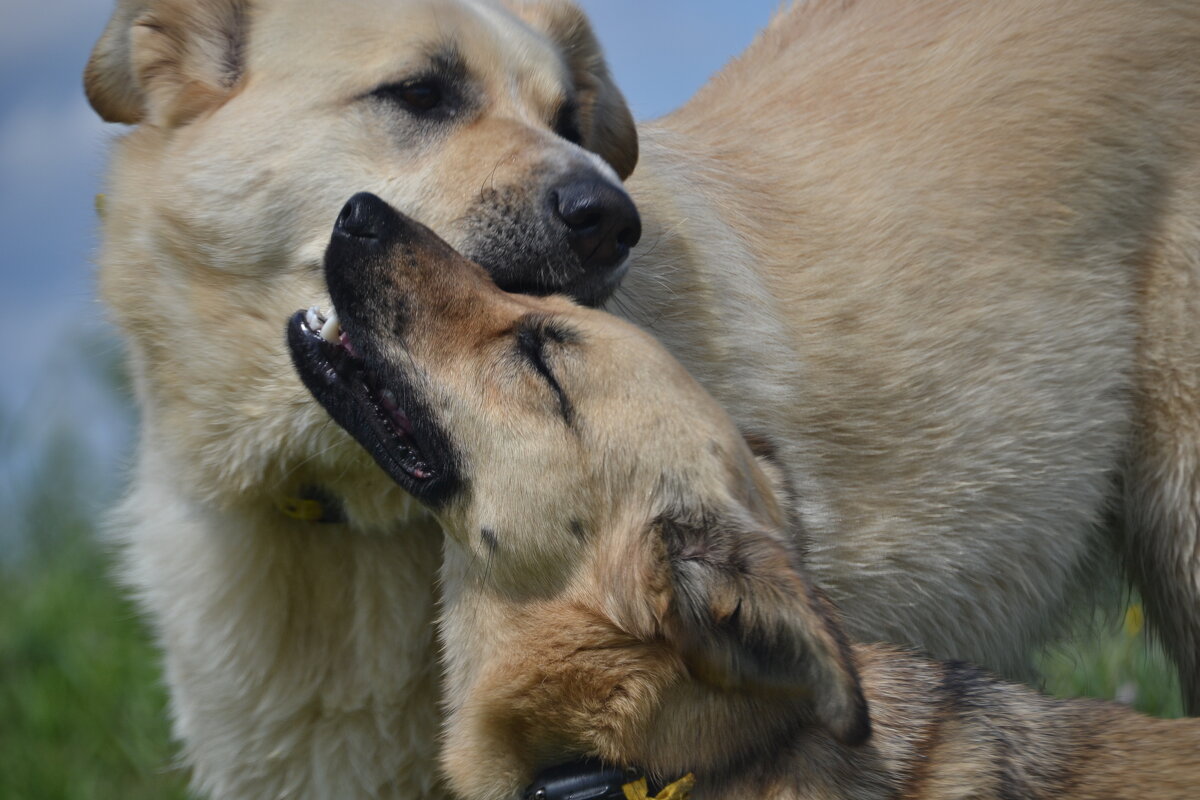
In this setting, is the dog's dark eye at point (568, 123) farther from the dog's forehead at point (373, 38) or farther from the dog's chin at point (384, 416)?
the dog's chin at point (384, 416)

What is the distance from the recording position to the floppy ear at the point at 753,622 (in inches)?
102

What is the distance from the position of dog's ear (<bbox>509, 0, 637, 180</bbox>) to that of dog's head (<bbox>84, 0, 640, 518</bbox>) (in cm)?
48

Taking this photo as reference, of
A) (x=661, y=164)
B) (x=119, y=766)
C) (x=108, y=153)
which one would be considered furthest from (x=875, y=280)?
(x=119, y=766)

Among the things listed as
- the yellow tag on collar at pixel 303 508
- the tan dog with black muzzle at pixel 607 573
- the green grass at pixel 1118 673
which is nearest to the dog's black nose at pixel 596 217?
the tan dog with black muzzle at pixel 607 573

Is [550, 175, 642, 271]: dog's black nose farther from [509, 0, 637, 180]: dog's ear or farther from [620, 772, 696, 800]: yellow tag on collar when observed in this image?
[620, 772, 696, 800]: yellow tag on collar

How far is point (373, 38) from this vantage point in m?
3.63

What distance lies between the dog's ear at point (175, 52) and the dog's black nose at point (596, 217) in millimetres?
1046

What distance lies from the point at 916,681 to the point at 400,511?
54.2 inches

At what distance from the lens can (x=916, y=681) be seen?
132 inches

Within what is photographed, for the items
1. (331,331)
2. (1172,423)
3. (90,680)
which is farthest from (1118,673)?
(90,680)

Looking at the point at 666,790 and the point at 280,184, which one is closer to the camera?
the point at 666,790

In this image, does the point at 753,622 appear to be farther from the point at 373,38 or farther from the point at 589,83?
the point at 589,83

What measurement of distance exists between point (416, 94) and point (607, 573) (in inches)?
55.6

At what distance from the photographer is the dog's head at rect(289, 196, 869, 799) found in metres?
2.97
